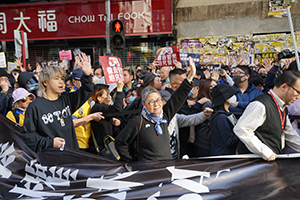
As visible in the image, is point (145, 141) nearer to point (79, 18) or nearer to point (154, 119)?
point (154, 119)

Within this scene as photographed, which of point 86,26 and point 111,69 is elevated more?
point 86,26

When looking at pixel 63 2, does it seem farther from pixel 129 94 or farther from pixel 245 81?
pixel 245 81

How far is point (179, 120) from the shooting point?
380 cm

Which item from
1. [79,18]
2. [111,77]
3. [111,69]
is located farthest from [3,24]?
[111,77]

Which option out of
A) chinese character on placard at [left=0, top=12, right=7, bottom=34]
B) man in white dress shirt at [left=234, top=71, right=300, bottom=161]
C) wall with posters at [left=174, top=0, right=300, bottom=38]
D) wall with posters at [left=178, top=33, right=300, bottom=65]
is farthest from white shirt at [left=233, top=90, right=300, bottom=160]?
chinese character on placard at [left=0, top=12, right=7, bottom=34]

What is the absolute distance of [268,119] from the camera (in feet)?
8.54

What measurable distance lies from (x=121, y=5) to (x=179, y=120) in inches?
512

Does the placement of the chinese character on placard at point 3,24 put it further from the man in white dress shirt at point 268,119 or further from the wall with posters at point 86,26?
the man in white dress shirt at point 268,119

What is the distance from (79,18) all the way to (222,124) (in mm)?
14289

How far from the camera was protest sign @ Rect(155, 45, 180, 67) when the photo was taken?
750 cm

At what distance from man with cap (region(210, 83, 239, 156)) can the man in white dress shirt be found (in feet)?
1.77

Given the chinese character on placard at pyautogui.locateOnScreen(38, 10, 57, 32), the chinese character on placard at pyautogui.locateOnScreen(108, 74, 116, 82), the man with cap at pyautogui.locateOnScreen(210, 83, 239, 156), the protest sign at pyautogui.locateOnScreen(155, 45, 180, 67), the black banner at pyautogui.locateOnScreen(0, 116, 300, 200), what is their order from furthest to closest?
the chinese character on placard at pyautogui.locateOnScreen(38, 10, 57, 32)
the protest sign at pyautogui.locateOnScreen(155, 45, 180, 67)
the chinese character on placard at pyautogui.locateOnScreen(108, 74, 116, 82)
the man with cap at pyautogui.locateOnScreen(210, 83, 239, 156)
the black banner at pyautogui.locateOnScreen(0, 116, 300, 200)

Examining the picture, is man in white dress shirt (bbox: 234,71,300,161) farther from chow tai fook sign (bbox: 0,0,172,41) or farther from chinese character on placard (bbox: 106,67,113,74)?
chow tai fook sign (bbox: 0,0,172,41)

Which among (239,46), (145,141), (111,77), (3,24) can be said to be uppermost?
(3,24)
